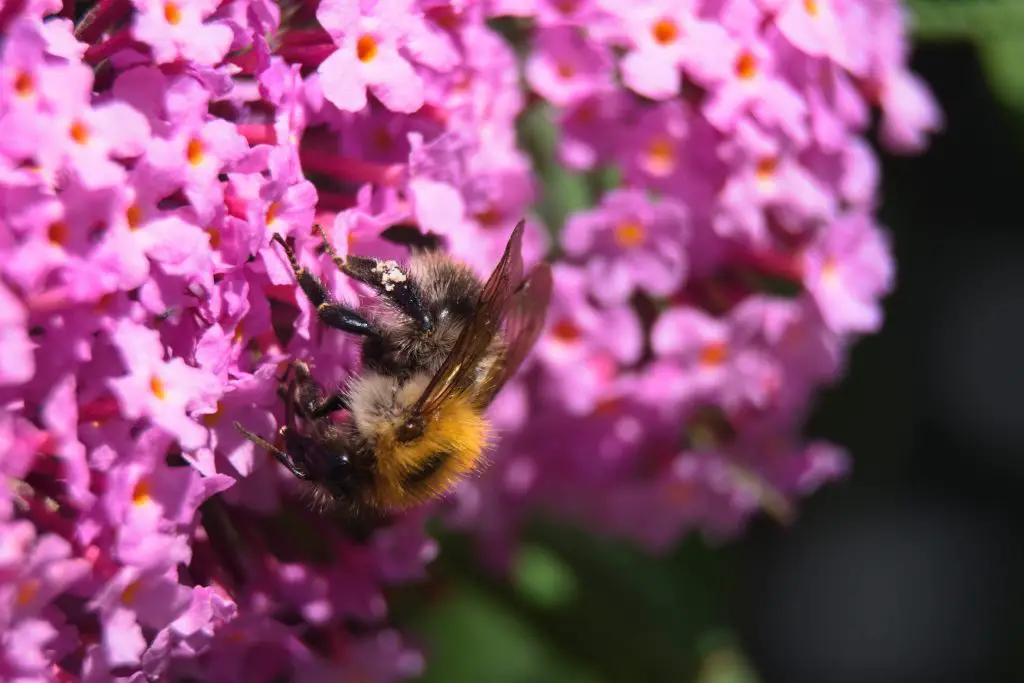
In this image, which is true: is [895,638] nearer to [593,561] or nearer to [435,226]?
[593,561]

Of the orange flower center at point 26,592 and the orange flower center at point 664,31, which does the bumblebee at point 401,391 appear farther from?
the orange flower center at point 664,31

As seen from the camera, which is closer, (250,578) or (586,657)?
(250,578)

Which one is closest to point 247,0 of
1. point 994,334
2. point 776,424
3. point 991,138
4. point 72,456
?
point 72,456

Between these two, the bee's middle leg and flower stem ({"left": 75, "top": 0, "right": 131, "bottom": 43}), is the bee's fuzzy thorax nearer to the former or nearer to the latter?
the bee's middle leg

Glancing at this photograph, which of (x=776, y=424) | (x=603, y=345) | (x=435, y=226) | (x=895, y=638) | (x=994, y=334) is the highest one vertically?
(x=435, y=226)

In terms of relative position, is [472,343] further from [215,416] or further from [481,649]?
[481,649]

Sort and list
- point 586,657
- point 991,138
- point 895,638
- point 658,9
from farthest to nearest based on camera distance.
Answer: point 895,638 < point 991,138 < point 586,657 < point 658,9

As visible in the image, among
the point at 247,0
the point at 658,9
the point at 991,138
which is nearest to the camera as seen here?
the point at 247,0

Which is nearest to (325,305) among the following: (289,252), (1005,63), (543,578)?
(289,252)
